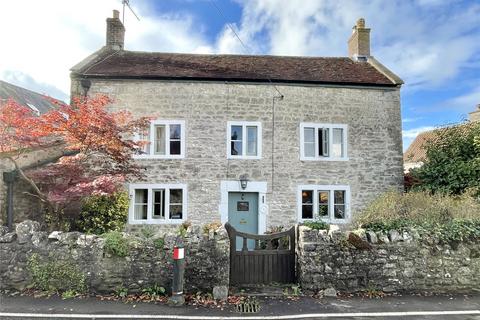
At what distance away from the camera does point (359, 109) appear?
12.8 m

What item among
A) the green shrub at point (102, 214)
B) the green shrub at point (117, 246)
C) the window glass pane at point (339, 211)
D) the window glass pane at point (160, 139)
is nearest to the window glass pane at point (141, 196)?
the green shrub at point (102, 214)

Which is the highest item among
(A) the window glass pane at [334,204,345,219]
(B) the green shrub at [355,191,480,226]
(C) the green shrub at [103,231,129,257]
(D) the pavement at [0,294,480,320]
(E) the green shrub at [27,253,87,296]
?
(B) the green shrub at [355,191,480,226]

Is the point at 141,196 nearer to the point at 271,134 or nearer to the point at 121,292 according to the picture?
the point at 271,134

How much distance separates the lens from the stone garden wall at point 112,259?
653cm

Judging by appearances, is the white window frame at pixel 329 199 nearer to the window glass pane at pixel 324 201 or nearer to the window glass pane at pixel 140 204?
the window glass pane at pixel 324 201

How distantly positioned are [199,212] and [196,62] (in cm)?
635

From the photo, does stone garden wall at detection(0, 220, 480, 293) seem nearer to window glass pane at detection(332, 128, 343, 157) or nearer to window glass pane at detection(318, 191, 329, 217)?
window glass pane at detection(318, 191, 329, 217)

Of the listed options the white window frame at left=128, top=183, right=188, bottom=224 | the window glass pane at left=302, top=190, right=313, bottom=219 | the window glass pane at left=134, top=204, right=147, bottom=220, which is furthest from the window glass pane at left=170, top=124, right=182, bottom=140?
the window glass pane at left=302, top=190, right=313, bottom=219

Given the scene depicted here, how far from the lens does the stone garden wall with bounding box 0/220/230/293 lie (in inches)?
257

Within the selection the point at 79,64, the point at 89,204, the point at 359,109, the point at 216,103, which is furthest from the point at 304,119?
the point at 79,64

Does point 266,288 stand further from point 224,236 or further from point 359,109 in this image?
point 359,109

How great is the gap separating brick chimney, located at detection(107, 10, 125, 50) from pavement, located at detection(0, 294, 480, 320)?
11.1 meters

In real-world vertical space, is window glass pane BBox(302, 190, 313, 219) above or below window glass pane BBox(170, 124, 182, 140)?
below

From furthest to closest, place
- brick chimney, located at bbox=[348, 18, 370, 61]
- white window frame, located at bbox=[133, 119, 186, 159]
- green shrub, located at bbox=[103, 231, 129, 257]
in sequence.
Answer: brick chimney, located at bbox=[348, 18, 370, 61]
white window frame, located at bbox=[133, 119, 186, 159]
green shrub, located at bbox=[103, 231, 129, 257]
